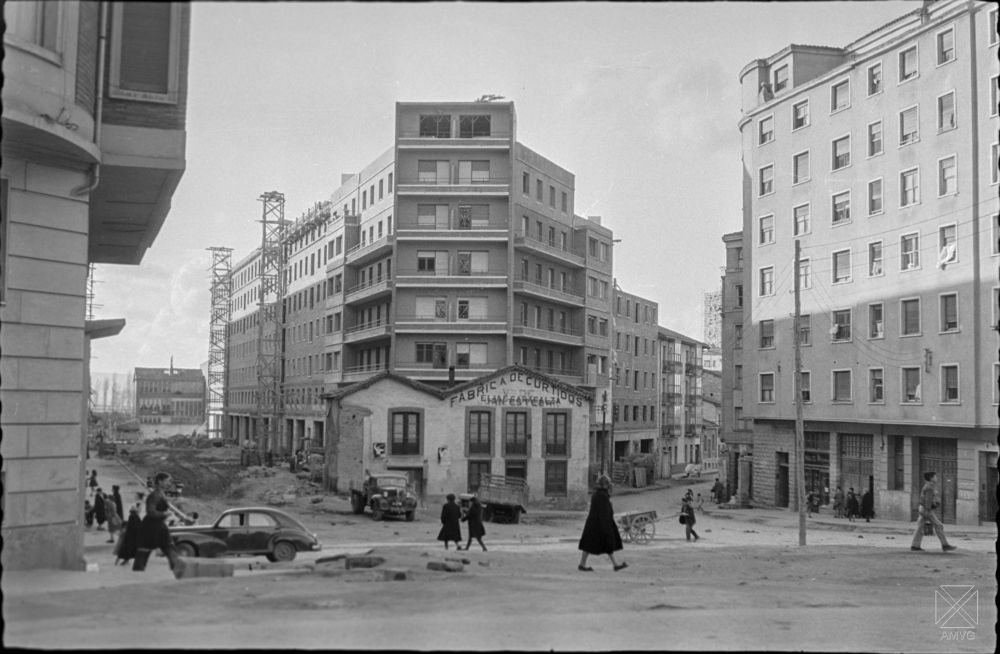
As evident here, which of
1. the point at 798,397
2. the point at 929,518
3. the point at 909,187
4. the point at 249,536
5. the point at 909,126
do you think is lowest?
the point at 929,518

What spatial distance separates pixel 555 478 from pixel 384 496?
1508 millimetres

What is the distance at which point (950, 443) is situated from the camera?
12.8m

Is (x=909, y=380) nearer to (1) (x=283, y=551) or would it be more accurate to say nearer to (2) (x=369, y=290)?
(2) (x=369, y=290)

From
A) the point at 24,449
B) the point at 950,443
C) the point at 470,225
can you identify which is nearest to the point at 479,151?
the point at 470,225

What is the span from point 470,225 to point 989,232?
622cm

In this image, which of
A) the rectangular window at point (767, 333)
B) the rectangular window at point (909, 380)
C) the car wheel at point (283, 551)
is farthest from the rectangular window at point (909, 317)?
the car wheel at point (283, 551)

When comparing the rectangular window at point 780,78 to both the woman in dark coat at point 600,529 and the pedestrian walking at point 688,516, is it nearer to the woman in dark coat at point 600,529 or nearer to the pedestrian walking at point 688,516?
the woman in dark coat at point 600,529

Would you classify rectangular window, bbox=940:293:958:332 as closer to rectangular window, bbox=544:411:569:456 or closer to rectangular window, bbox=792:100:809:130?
rectangular window, bbox=792:100:809:130

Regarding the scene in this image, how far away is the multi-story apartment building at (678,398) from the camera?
30.9 ft

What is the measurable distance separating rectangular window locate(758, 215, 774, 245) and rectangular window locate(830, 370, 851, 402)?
8.56 ft

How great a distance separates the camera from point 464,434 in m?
7.05

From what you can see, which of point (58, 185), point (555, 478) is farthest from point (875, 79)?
point (58, 185)

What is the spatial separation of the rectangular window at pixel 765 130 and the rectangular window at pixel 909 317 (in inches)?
101

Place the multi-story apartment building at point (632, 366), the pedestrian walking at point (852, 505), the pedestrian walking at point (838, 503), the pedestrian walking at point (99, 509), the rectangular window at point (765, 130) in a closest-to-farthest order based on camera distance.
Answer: the pedestrian walking at point (99, 509)
the multi-story apartment building at point (632, 366)
the rectangular window at point (765, 130)
the pedestrian walking at point (852, 505)
the pedestrian walking at point (838, 503)
